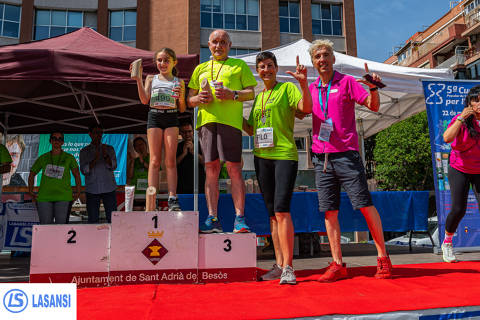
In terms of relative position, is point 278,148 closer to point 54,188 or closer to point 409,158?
point 54,188

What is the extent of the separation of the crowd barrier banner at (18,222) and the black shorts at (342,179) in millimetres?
4814

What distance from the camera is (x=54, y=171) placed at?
435 centimetres

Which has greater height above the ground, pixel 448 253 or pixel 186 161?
pixel 186 161

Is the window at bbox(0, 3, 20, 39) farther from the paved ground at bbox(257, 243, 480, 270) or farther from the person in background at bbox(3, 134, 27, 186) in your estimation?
the paved ground at bbox(257, 243, 480, 270)

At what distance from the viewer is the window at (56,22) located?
1723cm

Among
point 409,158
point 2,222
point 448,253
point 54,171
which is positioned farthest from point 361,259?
point 409,158

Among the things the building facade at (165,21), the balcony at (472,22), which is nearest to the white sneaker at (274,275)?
the building facade at (165,21)

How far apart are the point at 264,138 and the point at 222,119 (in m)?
0.42

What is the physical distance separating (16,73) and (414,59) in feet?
137

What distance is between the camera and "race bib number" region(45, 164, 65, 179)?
4281 mm

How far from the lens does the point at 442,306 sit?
1855 millimetres

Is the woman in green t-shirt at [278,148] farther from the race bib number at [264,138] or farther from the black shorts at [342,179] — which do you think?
the black shorts at [342,179]

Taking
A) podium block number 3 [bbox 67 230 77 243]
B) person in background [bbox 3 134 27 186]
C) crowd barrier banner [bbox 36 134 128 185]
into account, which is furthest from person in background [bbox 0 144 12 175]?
person in background [bbox 3 134 27 186]

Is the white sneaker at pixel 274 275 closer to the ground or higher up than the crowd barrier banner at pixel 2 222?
closer to the ground
